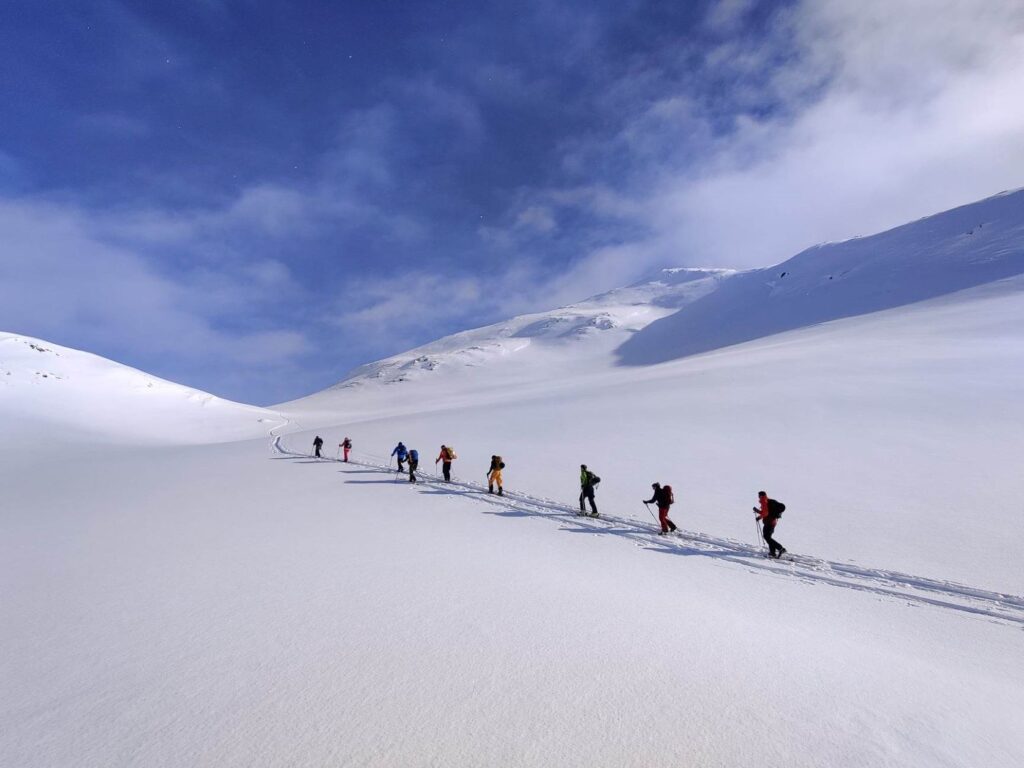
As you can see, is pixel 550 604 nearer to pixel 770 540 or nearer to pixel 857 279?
pixel 770 540

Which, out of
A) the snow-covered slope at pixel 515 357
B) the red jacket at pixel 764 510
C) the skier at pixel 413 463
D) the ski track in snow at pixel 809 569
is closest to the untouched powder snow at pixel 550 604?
the ski track in snow at pixel 809 569

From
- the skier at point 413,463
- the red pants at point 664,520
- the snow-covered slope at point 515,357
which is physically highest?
the snow-covered slope at point 515,357

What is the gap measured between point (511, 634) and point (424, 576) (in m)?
2.79

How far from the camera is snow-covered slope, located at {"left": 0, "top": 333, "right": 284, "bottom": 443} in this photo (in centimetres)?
4572

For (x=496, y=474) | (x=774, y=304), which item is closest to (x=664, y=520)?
(x=496, y=474)

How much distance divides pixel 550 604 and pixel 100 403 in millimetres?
65623

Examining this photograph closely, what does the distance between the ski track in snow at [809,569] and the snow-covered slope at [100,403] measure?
45.9 meters

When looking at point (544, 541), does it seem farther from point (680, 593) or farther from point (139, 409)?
point (139, 409)

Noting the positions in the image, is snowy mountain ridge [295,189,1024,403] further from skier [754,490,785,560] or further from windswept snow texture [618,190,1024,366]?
skier [754,490,785,560]

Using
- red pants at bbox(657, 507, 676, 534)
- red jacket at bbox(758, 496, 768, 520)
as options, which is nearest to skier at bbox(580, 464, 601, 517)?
red pants at bbox(657, 507, 676, 534)

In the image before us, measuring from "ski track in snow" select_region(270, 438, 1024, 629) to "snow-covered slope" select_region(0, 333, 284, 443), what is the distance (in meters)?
45.9

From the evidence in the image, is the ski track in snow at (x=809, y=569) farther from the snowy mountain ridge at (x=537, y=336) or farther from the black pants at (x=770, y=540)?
the snowy mountain ridge at (x=537, y=336)

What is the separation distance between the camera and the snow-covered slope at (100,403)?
45719mm

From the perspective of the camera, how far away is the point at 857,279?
3858 inches
